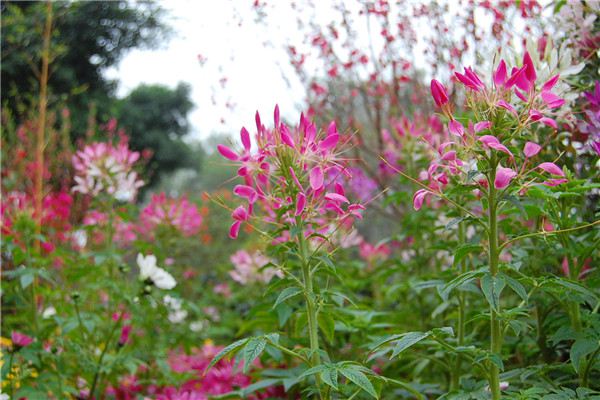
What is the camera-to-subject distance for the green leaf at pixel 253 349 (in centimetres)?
114

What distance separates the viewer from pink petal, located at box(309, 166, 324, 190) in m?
1.27

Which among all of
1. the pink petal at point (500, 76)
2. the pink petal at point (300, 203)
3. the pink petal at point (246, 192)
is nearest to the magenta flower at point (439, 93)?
the pink petal at point (500, 76)

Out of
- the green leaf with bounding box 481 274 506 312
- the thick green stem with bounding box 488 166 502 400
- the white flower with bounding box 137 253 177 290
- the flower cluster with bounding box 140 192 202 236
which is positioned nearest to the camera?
the green leaf with bounding box 481 274 506 312

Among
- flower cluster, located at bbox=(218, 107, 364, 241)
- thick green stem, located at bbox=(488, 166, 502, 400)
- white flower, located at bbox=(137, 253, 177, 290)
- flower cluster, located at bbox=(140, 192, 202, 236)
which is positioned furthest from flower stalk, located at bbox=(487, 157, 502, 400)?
flower cluster, located at bbox=(140, 192, 202, 236)

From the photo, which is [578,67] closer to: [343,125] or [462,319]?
[462,319]

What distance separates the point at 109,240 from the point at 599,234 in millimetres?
1697

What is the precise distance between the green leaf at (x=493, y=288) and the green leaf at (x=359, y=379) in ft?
0.88

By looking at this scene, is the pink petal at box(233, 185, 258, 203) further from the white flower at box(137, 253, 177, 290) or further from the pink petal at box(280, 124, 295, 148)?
the white flower at box(137, 253, 177, 290)

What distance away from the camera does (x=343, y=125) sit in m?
3.84

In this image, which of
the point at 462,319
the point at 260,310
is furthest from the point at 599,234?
the point at 260,310

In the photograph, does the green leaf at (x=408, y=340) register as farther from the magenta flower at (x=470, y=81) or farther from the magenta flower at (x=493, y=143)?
the magenta flower at (x=470, y=81)

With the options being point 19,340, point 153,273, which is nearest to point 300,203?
point 153,273

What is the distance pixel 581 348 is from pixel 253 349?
697 mm

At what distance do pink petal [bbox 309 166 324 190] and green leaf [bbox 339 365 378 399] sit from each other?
0.37 metres
